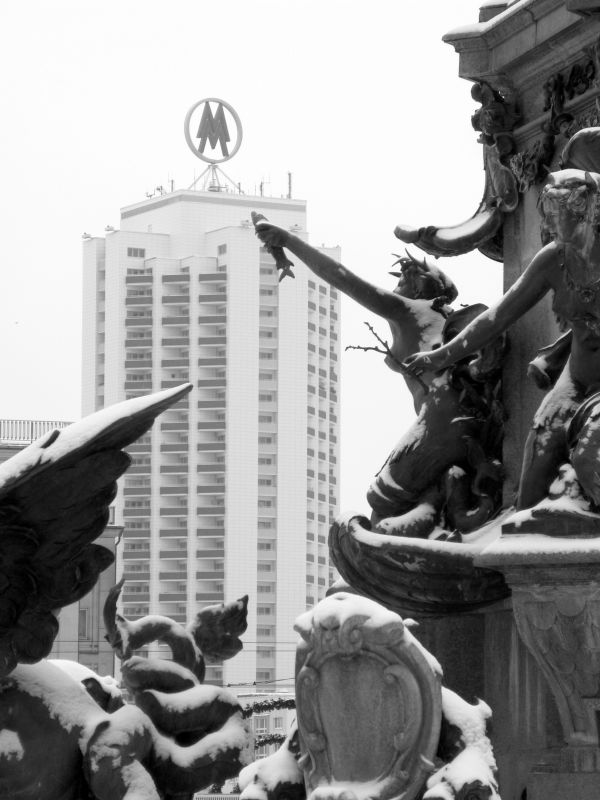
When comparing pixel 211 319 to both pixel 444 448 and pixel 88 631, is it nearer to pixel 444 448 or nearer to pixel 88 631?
pixel 88 631

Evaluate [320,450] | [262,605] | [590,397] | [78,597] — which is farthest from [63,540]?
[262,605]

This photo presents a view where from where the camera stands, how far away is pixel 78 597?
7938 millimetres

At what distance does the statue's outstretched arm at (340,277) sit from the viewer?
11.6 m

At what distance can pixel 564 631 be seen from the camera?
9.48m

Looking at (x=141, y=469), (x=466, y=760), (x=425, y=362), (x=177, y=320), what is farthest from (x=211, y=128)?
(x=466, y=760)

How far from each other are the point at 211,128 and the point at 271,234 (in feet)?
276

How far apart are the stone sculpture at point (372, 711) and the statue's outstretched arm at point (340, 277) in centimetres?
399

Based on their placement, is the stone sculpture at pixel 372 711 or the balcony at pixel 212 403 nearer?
the stone sculpture at pixel 372 711

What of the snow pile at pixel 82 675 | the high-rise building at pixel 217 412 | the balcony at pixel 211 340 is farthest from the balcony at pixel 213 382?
the snow pile at pixel 82 675

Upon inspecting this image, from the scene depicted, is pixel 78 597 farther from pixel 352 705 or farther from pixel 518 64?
pixel 518 64

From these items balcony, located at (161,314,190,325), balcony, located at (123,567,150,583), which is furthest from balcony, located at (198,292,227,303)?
balcony, located at (123,567,150,583)

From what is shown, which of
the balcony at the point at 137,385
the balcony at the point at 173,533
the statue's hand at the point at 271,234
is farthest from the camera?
the balcony at the point at 173,533

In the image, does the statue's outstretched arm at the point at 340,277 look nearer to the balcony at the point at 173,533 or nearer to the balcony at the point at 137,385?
the balcony at the point at 137,385

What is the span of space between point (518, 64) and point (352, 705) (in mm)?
4740
